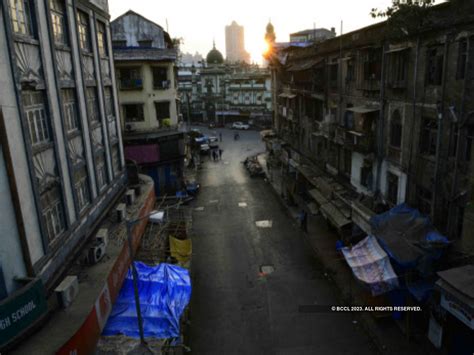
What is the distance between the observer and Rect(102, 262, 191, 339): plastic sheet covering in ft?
46.9

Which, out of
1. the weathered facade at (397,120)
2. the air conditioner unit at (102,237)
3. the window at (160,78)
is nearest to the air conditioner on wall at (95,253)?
the air conditioner unit at (102,237)

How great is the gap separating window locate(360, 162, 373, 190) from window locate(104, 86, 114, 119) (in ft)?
55.1

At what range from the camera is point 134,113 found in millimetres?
36906

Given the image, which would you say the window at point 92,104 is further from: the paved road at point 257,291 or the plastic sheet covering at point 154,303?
the paved road at point 257,291

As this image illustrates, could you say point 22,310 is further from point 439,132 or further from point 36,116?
point 439,132

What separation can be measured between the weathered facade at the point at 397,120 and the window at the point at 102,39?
15.5 m

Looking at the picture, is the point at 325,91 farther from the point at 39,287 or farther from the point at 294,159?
the point at 39,287

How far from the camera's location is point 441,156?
16.0m

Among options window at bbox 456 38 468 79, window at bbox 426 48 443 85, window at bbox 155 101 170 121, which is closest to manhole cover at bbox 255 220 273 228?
window at bbox 155 101 170 121

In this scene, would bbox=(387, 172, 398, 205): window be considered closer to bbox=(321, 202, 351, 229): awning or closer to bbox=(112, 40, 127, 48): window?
bbox=(321, 202, 351, 229): awning

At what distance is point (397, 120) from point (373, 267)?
793 centimetres

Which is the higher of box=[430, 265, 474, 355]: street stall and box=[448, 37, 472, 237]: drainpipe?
box=[448, 37, 472, 237]: drainpipe

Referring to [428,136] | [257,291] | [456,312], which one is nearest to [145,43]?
[257,291]

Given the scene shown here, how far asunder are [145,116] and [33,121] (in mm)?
24197
